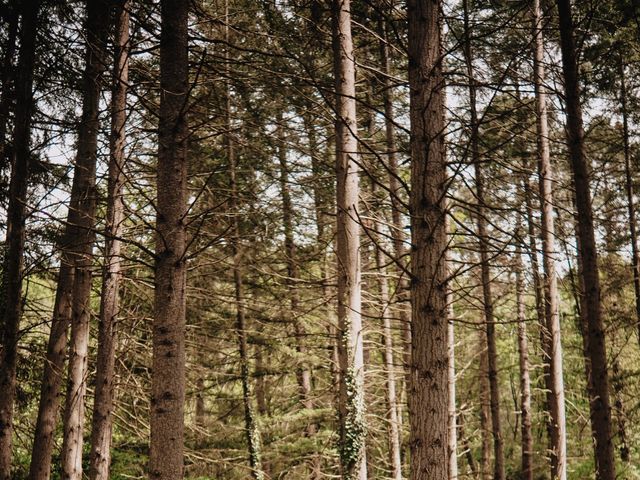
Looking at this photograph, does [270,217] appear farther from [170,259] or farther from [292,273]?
[292,273]

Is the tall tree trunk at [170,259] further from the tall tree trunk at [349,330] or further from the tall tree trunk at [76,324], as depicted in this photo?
the tall tree trunk at [349,330]

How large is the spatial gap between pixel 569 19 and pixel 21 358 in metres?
7.95

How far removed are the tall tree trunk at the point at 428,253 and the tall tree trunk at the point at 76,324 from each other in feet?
13.1

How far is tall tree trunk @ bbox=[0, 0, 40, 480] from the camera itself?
5539 millimetres

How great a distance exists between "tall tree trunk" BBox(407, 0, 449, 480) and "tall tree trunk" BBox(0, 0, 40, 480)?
4083mm

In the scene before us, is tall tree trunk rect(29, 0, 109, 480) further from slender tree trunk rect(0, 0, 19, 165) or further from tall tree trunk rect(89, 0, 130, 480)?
slender tree trunk rect(0, 0, 19, 165)

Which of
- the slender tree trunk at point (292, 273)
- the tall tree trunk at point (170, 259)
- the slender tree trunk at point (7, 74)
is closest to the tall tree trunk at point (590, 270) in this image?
the tall tree trunk at point (170, 259)

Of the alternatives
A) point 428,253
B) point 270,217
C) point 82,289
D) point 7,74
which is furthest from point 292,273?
point 428,253

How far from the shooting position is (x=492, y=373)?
38.4ft

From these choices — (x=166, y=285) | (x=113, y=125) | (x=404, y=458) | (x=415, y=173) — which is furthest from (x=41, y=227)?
(x=404, y=458)

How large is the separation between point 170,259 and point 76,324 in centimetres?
347

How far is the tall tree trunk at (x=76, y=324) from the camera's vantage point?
6133mm

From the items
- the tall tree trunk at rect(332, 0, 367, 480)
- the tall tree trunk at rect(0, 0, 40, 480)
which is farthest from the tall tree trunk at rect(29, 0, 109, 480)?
the tall tree trunk at rect(332, 0, 367, 480)

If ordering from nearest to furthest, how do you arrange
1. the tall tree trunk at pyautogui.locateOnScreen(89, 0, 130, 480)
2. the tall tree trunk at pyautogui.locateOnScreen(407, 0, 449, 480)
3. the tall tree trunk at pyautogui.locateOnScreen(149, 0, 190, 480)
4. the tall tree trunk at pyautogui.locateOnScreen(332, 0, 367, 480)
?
1. the tall tree trunk at pyautogui.locateOnScreen(407, 0, 449, 480)
2. the tall tree trunk at pyautogui.locateOnScreen(149, 0, 190, 480)
3. the tall tree trunk at pyautogui.locateOnScreen(89, 0, 130, 480)
4. the tall tree trunk at pyautogui.locateOnScreen(332, 0, 367, 480)
